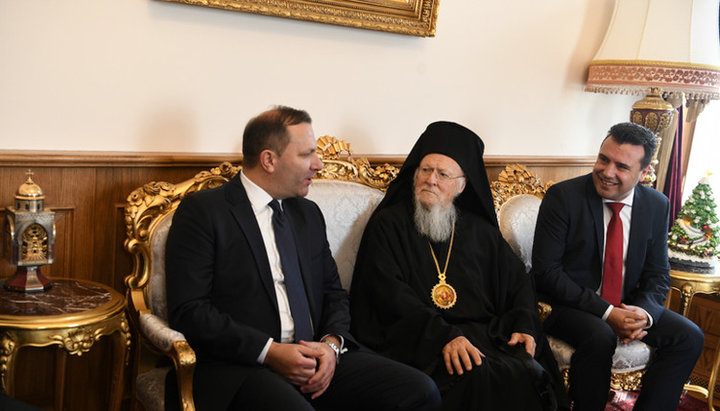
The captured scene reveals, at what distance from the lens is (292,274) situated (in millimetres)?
2725

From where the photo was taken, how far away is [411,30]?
12.3 feet

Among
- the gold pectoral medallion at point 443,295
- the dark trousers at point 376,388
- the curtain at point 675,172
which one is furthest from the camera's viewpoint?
the curtain at point 675,172

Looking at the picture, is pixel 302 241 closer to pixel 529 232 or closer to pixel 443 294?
pixel 443 294

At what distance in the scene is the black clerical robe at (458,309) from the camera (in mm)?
2881

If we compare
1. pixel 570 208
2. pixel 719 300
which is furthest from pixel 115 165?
pixel 719 300

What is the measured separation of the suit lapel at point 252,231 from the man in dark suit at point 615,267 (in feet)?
4.90

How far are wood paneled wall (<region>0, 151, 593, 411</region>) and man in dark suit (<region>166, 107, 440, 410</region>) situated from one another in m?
0.49

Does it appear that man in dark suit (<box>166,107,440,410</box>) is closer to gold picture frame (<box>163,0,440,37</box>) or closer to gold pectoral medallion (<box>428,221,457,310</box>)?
gold pectoral medallion (<box>428,221,457,310</box>)

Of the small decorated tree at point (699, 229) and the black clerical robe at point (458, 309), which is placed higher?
the small decorated tree at point (699, 229)

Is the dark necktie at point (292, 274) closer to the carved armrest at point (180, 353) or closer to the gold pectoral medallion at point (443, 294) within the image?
the carved armrest at point (180, 353)

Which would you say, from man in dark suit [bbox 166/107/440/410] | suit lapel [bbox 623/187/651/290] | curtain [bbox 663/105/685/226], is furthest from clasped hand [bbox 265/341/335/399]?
curtain [bbox 663/105/685/226]

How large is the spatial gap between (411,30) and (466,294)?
4.72 ft

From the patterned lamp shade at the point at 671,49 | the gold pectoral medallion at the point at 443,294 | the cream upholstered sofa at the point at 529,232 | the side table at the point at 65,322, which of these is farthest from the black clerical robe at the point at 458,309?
the patterned lamp shade at the point at 671,49

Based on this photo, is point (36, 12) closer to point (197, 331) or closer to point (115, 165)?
point (115, 165)
